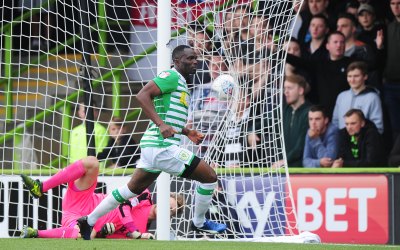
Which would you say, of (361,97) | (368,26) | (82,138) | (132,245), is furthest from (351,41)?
(132,245)

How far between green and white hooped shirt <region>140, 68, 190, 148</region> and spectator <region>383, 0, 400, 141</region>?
161 inches

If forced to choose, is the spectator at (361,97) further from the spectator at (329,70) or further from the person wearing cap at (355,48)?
the spectator at (329,70)

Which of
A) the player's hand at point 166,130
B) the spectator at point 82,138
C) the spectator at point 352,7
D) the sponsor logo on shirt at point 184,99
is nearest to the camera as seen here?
the player's hand at point 166,130

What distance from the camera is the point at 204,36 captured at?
1145 cm

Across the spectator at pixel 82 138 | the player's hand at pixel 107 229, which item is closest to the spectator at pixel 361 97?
the spectator at pixel 82 138

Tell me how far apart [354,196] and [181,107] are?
300 centimetres

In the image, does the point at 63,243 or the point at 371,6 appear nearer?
the point at 63,243

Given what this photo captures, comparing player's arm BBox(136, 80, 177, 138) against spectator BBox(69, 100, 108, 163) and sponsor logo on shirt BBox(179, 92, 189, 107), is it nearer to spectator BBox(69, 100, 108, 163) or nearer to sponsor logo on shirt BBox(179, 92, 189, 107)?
sponsor logo on shirt BBox(179, 92, 189, 107)

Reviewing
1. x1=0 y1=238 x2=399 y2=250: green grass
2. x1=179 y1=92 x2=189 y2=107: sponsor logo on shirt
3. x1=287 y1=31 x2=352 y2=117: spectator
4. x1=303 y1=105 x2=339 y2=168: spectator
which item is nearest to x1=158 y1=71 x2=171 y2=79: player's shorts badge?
x1=179 y1=92 x2=189 y2=107: sponsor logo on shirt

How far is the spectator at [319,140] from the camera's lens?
42.3 ft

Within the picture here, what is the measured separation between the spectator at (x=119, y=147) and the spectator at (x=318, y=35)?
2.50 metres

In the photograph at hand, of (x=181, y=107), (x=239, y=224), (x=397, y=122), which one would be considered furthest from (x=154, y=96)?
(x=397, y=122)

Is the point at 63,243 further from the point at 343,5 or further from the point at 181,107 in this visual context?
the point at 343,5

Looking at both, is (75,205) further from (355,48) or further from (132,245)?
(355,48)
